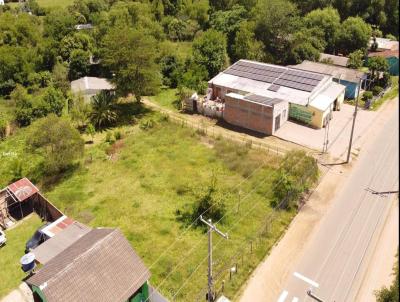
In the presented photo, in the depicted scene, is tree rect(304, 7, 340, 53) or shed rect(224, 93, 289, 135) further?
tree rect(304, 7, 340, 53)

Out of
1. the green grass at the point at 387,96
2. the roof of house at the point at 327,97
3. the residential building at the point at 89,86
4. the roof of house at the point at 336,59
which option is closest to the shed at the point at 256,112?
the roof of house at the point at 327,97

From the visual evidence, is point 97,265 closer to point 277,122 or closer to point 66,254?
point 66,254

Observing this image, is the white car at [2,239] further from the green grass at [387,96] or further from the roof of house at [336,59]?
the roof of house at [336,59]

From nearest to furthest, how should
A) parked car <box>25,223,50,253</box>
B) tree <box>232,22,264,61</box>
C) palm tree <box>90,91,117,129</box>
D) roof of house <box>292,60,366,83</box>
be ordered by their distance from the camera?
1. parked car <box>25,223,50,253</box>
2. palm tree <box>90,91,117,129</box>
3. roof of house <box>292,60,366,83</box>
4. tree <box>232,22,264,61</box>

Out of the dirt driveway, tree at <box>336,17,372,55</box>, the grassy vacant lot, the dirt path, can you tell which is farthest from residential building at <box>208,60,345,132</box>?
tree at <box>336,17,372,55</box>

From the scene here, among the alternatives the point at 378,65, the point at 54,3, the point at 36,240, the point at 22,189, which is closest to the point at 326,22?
the point at 378,65

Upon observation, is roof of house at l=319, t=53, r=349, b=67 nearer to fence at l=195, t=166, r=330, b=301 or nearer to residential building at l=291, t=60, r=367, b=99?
residential building at l=291, t=60, r=367, b=99

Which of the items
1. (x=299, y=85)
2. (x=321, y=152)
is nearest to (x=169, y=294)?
(x=321, y=152)
